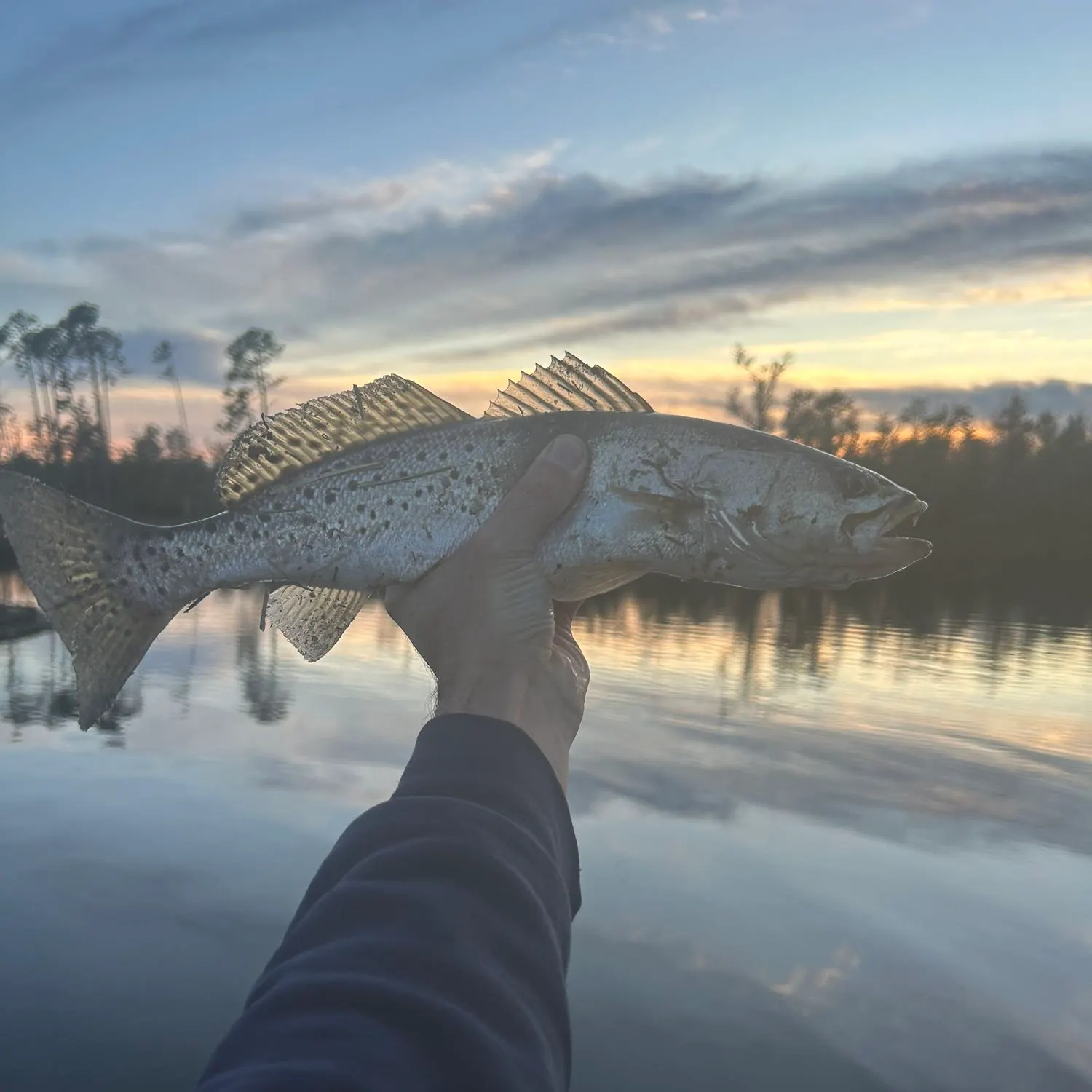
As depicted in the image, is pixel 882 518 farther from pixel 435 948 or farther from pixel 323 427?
pixel 435 948

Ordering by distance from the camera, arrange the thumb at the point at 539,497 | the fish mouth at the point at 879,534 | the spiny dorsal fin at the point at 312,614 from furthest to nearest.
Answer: the spiny dorsal fin at the point at 312,614, the fish mouth at the point at 879,534, the thumb at the point at 539,497

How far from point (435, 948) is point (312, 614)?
2499 mm

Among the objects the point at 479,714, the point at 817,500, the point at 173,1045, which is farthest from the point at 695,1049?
the point at 479,714

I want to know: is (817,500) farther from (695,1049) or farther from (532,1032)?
(695,1049)

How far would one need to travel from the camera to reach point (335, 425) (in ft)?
12.8

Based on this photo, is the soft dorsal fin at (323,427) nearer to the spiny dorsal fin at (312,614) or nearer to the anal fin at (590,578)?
the spiny dorsal fin at (312,614)

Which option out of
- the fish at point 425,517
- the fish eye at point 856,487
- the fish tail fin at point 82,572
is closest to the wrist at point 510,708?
→ the fish at point 425,517

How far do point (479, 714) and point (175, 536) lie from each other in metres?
1.96

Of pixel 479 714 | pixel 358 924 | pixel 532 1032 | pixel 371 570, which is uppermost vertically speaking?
pixel 371 570

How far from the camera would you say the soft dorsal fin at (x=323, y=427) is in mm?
3852

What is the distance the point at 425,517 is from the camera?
143 inches

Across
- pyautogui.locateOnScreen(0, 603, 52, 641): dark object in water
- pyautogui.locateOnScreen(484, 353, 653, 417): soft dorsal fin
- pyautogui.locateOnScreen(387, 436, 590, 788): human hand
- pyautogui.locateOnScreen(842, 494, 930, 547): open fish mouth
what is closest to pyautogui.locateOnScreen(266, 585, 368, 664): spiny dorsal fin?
pyautogui.locateOnScreen(387, 436, 590, 788): human hand

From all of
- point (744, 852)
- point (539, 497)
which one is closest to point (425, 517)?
point (539, 497)

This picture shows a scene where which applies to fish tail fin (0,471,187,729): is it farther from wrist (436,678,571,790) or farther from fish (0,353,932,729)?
wrist (436,678,571,790)
